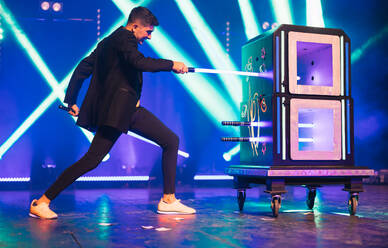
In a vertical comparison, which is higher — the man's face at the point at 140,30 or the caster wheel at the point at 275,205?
the man's face at the point at 140,30

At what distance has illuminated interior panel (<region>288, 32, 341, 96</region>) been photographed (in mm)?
3135

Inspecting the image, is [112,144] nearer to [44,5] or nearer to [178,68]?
[178,68]

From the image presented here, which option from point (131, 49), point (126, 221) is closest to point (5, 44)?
point (131, 49)

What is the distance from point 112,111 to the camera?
2.75 m

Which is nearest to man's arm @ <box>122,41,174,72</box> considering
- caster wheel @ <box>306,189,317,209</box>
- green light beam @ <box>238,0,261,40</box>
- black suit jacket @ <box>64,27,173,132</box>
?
black suit jacket @ <box>64,27,173,132</box>

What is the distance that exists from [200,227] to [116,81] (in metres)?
1.01

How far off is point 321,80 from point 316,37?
1.06 ft

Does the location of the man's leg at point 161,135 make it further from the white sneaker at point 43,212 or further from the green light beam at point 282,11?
the green light beam at point 282,11

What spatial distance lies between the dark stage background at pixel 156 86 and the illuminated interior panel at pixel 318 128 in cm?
283

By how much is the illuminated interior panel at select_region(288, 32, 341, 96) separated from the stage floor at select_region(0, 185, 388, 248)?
848mm

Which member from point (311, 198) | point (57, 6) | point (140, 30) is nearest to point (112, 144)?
point (140, 30)

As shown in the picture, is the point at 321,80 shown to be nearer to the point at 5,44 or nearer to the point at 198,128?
the point at 198,128

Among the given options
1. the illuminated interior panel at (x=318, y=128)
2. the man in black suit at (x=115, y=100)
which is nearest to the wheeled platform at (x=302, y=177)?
the illuminated interior panel at (x=318, y=128)

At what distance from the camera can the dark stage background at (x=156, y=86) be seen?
5531 mm
